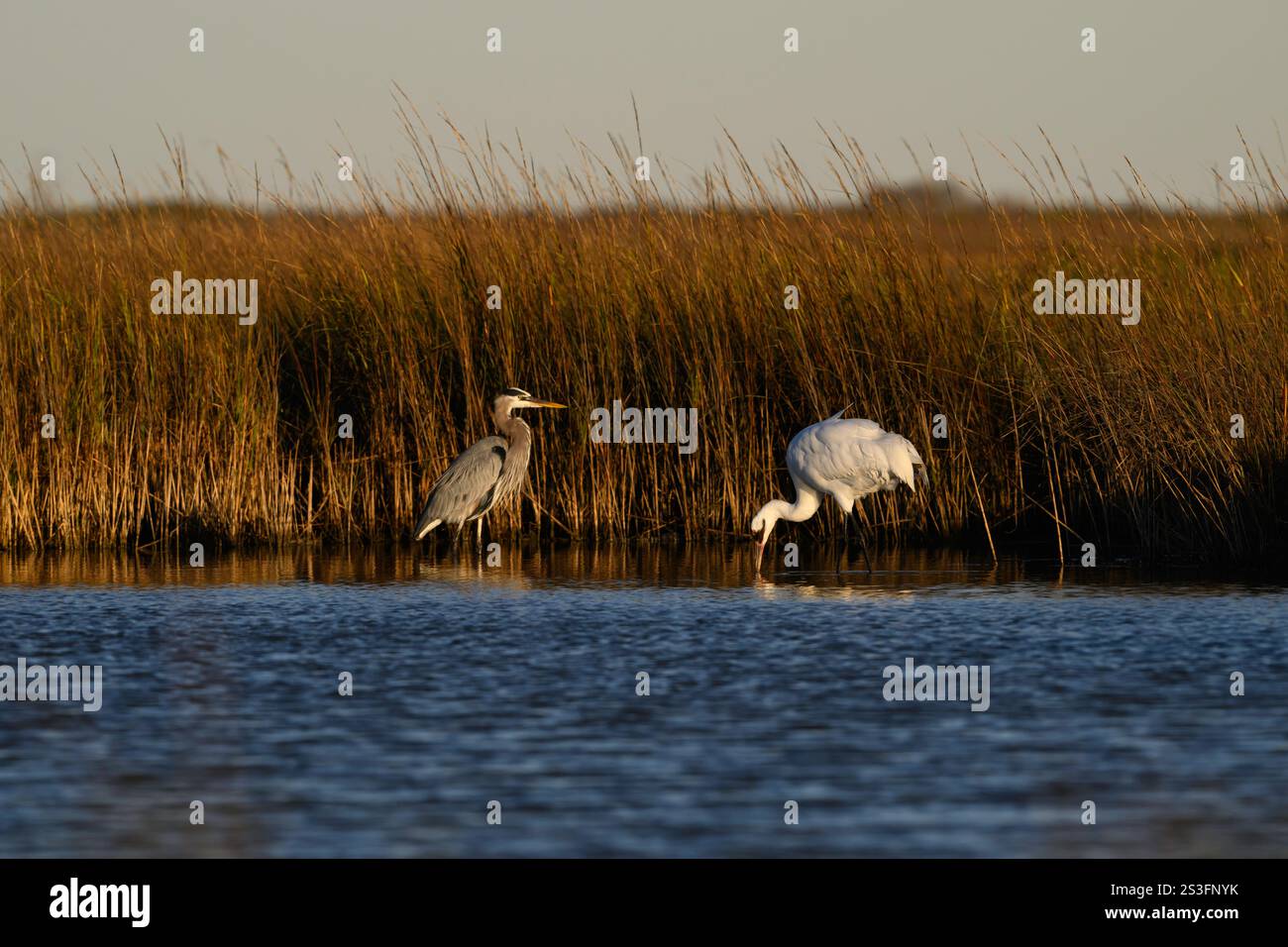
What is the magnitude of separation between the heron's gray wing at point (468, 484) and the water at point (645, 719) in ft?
3.79

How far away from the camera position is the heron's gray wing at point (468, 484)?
10820mm

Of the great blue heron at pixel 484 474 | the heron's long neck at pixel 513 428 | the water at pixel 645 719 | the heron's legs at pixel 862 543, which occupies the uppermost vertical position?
the heron's long neck at pixel 513 428

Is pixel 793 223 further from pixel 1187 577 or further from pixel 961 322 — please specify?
pixel 1187 577

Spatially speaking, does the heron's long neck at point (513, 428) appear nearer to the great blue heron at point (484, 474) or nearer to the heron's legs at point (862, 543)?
the great blue heron at point (484, 474)

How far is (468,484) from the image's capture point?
35.6 ft

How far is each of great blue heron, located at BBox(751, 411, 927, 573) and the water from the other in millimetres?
659

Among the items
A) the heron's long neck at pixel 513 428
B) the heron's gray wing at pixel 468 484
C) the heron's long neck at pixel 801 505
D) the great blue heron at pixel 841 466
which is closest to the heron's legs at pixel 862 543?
the great blue heron at pixel 841 466

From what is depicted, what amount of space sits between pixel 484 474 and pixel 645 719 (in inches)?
195

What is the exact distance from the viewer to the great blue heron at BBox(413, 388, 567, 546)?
10828 millimetres

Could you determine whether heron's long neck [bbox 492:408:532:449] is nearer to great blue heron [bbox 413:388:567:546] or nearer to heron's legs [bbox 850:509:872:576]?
great blue heron [bbox 413:388:567:546]

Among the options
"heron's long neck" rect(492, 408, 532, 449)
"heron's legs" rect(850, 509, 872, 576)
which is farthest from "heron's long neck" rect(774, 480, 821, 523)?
"heron's long neck" rect(492, 408, 532, 449)

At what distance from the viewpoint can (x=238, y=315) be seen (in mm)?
11477

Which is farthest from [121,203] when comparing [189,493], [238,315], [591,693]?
[591,693]

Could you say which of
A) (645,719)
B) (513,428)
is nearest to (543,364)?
(513,428)
